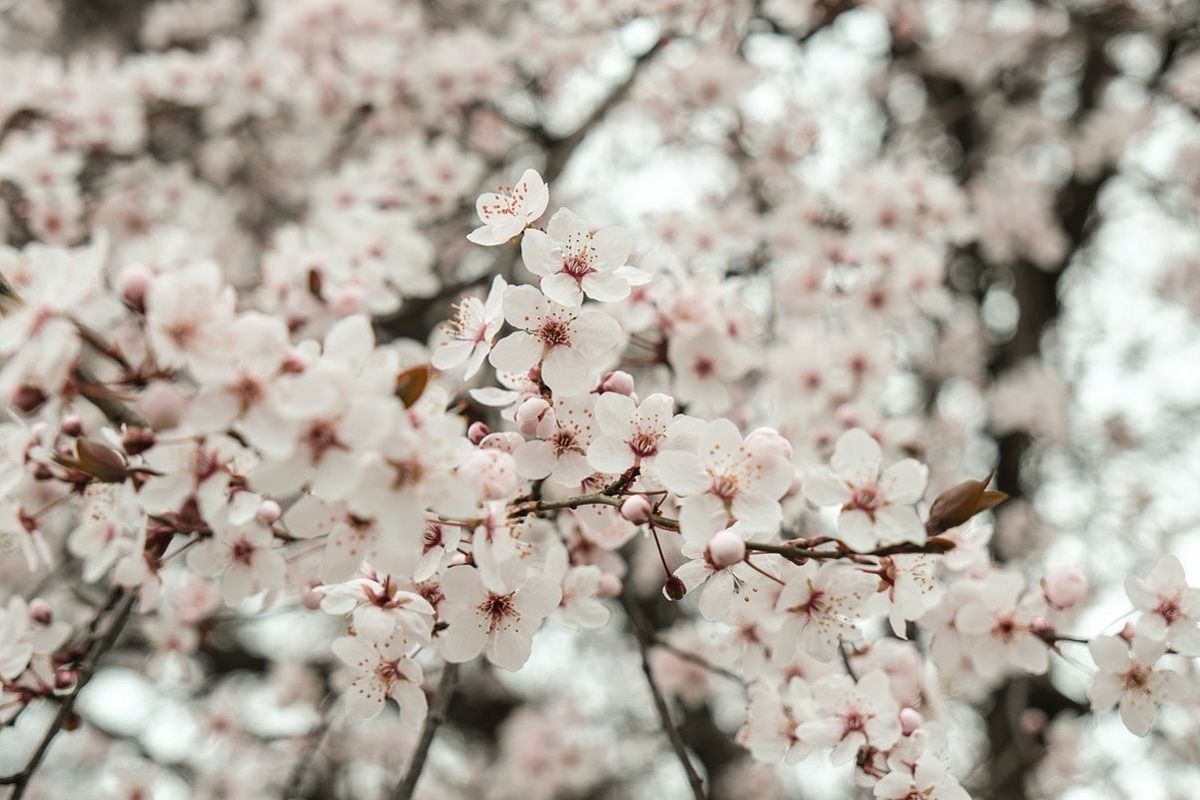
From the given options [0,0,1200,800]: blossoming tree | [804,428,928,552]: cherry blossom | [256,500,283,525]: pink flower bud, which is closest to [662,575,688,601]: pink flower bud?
[0,0,1200,800]: blossoming tree

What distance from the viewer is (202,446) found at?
1.05 metres

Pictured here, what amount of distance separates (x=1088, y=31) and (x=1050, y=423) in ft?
6.01

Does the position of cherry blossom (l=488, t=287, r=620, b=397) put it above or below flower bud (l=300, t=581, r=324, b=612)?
above

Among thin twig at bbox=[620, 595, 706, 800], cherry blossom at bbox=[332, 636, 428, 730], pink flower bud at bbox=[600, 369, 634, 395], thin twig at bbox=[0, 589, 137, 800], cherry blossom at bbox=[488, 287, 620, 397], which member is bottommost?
thin twig at bbox=[620, 595, 706, 800]

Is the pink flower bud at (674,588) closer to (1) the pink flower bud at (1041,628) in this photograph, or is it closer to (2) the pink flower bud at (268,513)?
(2) the pink flower bud at (268,513)

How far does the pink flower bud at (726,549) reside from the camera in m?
1.08

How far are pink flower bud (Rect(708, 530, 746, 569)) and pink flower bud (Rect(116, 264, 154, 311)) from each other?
2.35 ft

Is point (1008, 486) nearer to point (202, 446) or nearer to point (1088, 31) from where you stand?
point (1088, 31)

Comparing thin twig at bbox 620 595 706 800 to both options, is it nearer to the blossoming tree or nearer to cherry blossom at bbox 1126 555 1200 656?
the blossoming tree

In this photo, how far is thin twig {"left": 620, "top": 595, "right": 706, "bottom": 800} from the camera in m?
1.42

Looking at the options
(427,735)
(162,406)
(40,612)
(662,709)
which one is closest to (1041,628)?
(662,709)

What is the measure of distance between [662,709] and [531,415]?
62 centimetres

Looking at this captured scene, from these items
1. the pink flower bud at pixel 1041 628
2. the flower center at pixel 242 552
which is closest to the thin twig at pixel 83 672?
the flower center at pixel 242 552

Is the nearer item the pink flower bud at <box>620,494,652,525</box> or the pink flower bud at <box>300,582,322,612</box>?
the pink flower bud at <box>620,494,652,525</box>
